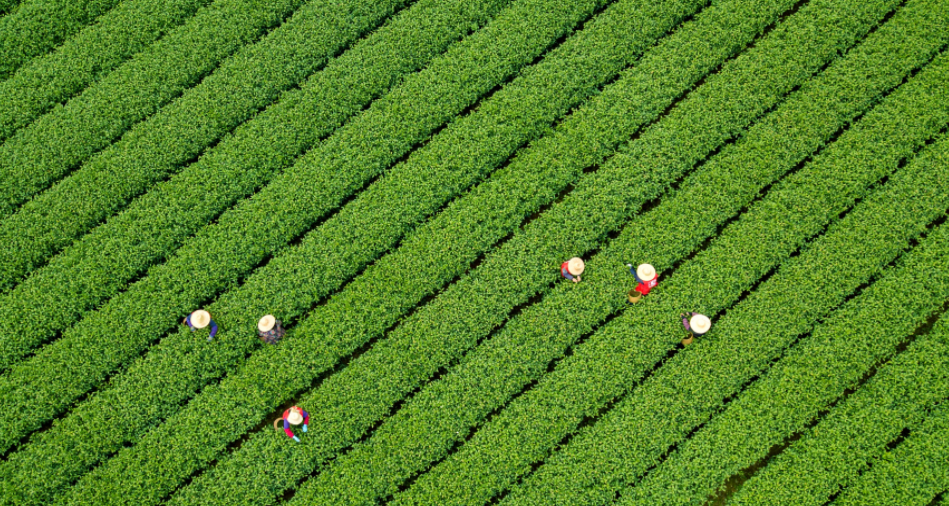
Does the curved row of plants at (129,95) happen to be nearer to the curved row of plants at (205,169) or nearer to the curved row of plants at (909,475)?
the curved row of plants at (205,169)

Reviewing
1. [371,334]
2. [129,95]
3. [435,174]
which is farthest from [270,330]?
[129,95]

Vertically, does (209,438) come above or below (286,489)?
above

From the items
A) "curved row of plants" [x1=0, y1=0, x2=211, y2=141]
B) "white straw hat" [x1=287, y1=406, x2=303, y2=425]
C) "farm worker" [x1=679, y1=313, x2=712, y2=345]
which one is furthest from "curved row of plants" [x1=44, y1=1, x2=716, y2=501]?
"curved row of plants" [x1=0, y1=0, x2=211, y2=141]

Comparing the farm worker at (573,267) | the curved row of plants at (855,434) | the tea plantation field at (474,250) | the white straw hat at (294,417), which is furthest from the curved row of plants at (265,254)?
the curved row of plants at (855,434)

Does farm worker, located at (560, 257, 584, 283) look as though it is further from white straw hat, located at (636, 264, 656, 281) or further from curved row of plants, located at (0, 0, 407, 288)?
curved row of plants, located at (0, 0, 407, 288)

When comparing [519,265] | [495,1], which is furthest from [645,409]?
[495,1]

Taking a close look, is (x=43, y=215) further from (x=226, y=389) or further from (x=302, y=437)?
Result: (x=302, y=437)
